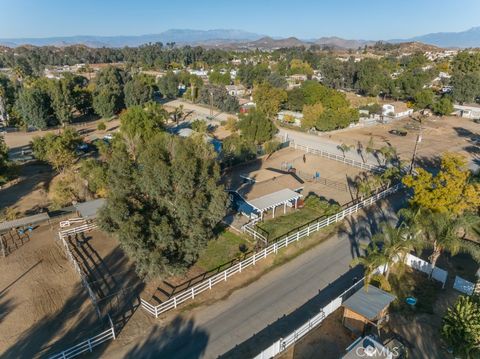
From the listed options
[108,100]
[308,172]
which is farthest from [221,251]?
[108,100]

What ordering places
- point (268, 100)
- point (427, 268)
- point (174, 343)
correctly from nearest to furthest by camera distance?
point (174, 343) → point (427, 268) → point (268, 100)

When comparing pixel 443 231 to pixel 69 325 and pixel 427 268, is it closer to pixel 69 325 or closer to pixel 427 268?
pixel 427 268

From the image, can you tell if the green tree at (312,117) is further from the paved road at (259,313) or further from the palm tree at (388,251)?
the palm tree at (388,251)

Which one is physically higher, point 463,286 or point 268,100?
point 268,100

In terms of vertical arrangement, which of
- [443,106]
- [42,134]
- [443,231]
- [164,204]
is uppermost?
[164,204]

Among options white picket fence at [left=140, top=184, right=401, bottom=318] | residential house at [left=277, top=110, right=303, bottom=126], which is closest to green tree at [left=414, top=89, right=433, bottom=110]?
residential house at [left=277, top=110, right=303, bottom=126]

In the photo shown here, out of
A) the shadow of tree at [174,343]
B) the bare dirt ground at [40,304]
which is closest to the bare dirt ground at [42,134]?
the bare dirt ground at [40,304]

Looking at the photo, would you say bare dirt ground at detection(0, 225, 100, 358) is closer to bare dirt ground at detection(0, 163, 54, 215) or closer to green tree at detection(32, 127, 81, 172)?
bare dirt ground at detection(0, 163, 54, 215)

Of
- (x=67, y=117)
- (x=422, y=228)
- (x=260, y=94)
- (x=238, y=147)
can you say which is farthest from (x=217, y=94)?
(x=422, y=228)
